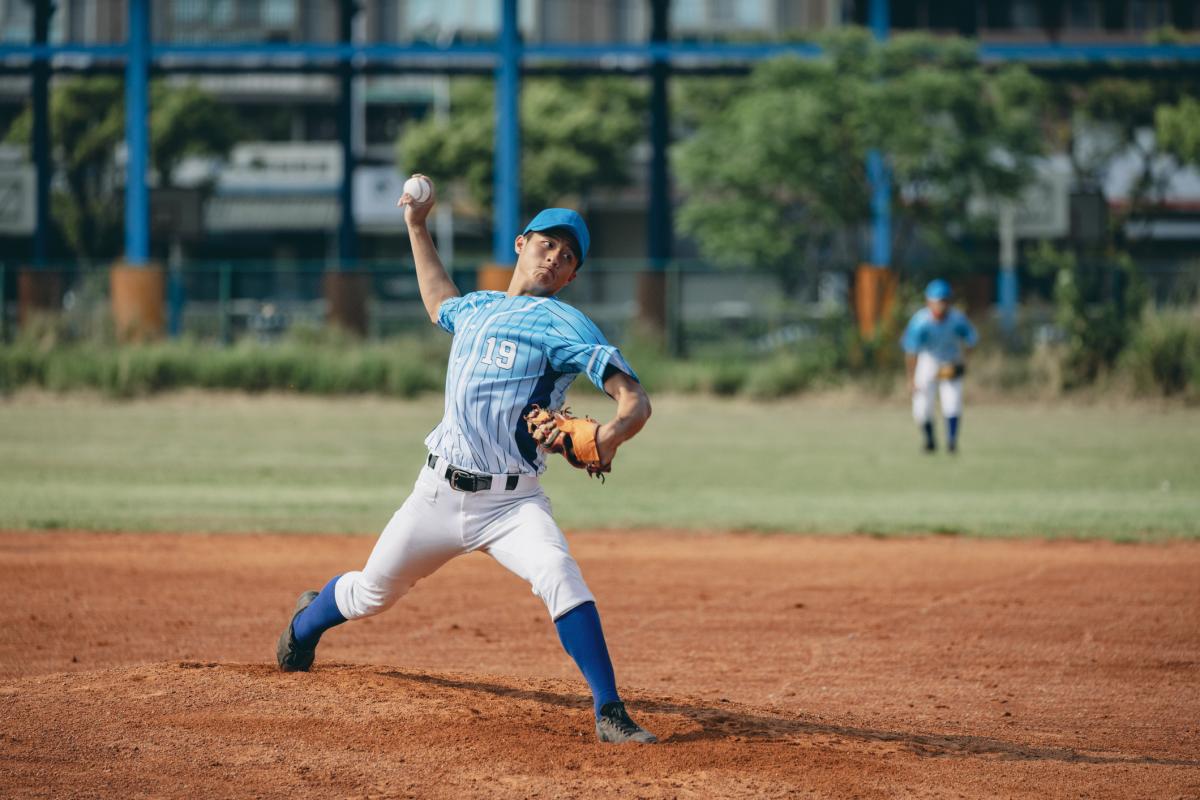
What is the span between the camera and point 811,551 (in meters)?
11.4

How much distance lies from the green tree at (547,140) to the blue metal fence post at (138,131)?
18.3 m

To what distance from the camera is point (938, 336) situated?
61.8 ft

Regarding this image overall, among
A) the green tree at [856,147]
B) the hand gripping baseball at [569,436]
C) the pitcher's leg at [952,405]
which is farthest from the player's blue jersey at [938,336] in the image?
the hand gripping baseball at [569,436]

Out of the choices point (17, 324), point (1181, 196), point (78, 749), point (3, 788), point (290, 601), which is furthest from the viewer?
point (1181, 196)

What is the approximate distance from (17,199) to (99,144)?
24.4 ft

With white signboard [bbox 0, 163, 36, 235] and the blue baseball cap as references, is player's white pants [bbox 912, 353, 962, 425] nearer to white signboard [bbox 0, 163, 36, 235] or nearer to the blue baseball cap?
the blue baseball cap

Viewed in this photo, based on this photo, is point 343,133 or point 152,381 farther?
point 343,133

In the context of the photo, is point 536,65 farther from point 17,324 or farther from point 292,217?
point 292,217

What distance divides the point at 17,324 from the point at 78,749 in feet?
76.9

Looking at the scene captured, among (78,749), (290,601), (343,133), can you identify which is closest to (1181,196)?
(343,133)

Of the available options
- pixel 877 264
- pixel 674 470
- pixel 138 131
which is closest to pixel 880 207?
pixel 877 264

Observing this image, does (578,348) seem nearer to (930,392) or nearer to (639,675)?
(639,675)

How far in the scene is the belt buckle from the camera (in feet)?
17.8

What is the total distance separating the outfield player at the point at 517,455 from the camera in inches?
209
